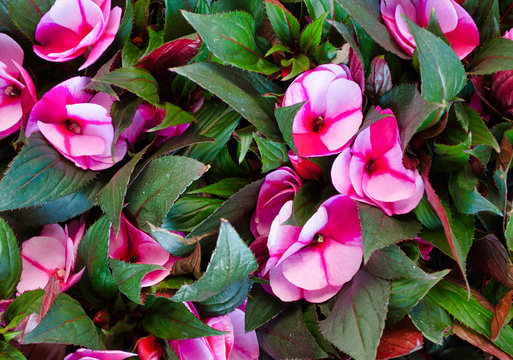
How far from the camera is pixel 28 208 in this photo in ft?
2.26

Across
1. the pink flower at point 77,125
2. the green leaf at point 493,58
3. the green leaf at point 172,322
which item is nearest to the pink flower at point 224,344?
the green leaf at point 172,322

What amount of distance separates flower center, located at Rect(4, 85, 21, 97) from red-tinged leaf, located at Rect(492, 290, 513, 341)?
0.69m

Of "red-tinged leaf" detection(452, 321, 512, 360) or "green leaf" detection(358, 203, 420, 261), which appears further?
"red-tinged leaf" detection(452, 321, 512, 360)

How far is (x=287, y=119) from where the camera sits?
0.57m

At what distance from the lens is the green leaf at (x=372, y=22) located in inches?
23.2

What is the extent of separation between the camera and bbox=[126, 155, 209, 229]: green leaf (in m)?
0.61

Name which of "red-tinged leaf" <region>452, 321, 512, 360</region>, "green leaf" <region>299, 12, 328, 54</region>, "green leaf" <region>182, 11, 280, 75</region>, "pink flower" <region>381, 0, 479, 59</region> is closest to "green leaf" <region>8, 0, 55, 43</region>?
"green leaf" <region>182, 11, 280, 75</region>

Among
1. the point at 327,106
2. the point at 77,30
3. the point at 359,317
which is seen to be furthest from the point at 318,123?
the point at 77,30

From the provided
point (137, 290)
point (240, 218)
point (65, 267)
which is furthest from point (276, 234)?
point (65, 267)

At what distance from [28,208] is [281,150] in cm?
35

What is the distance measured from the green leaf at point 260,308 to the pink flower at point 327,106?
0.69 ft

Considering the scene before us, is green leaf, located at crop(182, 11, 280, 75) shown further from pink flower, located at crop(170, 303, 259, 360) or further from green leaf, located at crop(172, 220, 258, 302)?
pink flower, located at crop(170, 303, 259, 360)

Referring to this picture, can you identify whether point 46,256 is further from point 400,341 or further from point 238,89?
point 400,341

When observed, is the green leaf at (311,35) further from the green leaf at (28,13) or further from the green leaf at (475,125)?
the green leaf at (28,13)
